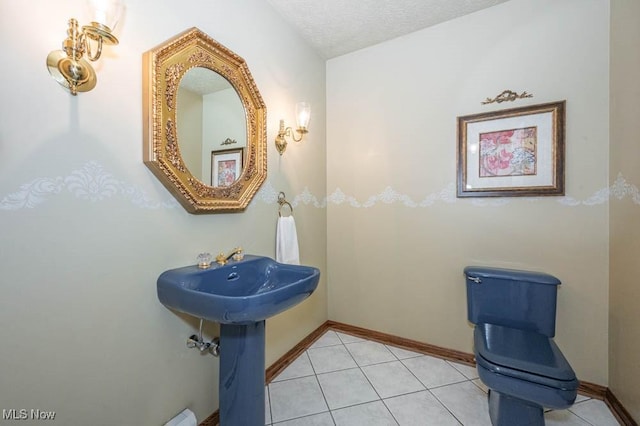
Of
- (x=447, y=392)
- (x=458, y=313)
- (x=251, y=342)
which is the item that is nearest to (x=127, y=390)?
(x=251, y=342)

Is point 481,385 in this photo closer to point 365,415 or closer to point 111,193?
point 365,415

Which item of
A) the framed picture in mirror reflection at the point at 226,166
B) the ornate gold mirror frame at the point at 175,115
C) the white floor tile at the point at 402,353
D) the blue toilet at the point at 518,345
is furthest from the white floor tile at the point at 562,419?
the framed picture in mirror reflection at the point at 226,166

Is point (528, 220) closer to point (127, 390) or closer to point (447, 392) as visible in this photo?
point (447, 392)

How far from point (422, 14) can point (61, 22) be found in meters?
2.01

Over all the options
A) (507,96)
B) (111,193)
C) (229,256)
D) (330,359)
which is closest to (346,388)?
(330,359)

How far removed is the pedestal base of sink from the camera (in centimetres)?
115

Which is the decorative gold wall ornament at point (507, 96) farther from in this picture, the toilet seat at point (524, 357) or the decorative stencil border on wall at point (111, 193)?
the toilet seat at point (524, 357)

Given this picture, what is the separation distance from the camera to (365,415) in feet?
4.73

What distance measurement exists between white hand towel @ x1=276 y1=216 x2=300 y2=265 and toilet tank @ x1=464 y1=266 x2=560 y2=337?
3.83 feet

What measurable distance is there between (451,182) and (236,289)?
1631mm

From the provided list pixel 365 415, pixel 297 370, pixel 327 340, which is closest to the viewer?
pixel 365 415

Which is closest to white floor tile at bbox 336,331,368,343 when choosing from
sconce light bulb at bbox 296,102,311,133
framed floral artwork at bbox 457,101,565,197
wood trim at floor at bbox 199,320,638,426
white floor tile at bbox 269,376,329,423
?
wood trim at floor at bbox 199,320,638,426

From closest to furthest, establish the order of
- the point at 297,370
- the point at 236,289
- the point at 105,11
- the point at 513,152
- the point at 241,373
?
1. the point at 105,11
2. the point at 241,373
3. the point at 236,289
4. the point at 513,152
5. the point at 297,370

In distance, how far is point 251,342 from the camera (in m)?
1.16
